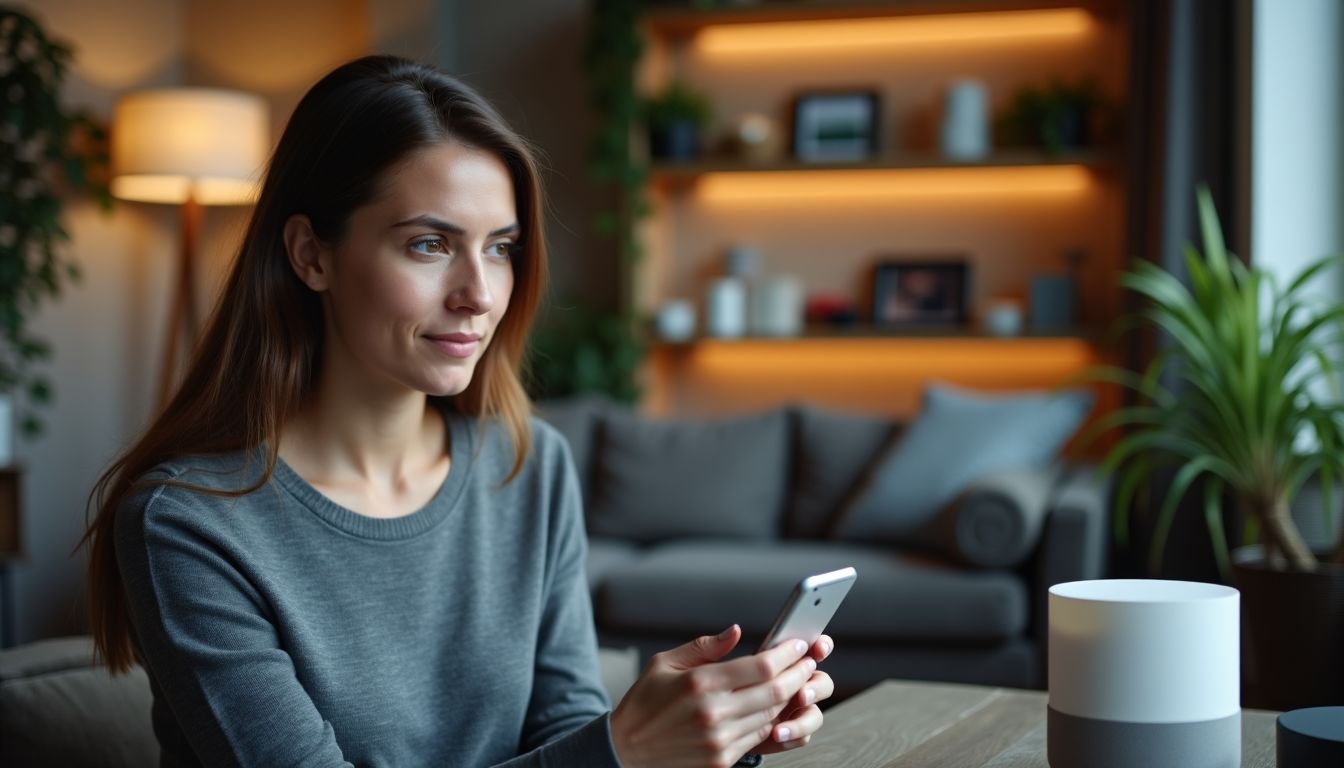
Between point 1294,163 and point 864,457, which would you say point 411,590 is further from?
point 1294,163

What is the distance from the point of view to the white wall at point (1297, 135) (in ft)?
11.4

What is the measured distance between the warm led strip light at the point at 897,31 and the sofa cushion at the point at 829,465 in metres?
1.42

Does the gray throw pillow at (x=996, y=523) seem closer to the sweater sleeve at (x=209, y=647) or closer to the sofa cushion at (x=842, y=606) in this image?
the sofa cushion at (x=842, y=606)

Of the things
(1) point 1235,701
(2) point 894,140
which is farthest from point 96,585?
(2) point 894,140

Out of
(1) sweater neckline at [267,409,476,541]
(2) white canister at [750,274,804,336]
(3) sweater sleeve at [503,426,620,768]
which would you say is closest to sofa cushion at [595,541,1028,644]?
(2) white canister at [750,274,804,336]

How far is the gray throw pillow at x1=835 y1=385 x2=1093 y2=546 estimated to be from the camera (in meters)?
3.55

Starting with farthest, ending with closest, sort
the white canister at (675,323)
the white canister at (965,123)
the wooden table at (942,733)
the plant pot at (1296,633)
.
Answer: the white canister at (675,323) < the white canister at (965,123) < the plant pot at (1296,633) < the wooden table at (942,733)

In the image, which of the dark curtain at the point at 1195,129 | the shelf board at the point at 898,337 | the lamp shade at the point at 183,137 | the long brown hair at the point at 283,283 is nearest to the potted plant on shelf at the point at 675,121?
the shelf board at the point at 898,337

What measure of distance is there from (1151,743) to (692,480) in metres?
2.92

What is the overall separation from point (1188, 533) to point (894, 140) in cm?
172

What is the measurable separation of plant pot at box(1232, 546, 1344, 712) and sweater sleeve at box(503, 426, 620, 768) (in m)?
1.70

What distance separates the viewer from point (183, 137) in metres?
4.43

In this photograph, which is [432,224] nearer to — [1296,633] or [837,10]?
[1296,633]

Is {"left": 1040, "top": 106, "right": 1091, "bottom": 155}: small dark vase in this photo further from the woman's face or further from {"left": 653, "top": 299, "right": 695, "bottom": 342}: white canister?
the woman's face
